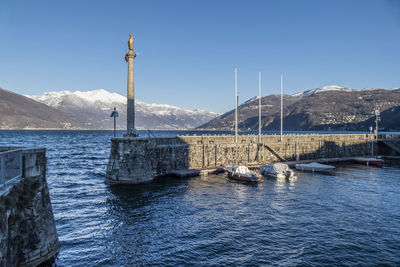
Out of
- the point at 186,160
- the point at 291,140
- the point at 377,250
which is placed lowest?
the point at 377,250

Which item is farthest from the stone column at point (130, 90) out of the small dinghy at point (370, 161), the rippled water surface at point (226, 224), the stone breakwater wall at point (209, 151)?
the small dinghy at point (370, 161)

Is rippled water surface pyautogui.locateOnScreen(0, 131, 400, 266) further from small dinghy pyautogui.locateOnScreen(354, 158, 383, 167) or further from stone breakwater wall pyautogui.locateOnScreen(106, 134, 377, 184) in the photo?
small dinghy pyautogui.locateOnScreen(354, 158, 383, 167)

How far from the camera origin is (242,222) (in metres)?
21.5

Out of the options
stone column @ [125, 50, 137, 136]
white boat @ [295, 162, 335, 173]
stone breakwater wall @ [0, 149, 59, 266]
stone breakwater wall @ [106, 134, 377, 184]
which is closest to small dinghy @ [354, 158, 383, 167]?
stone breakwater wall @ [106, 134, 377, 184]

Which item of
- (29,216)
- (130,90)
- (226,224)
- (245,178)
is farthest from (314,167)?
(29,216)

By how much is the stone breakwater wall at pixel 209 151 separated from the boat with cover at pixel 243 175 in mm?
8116

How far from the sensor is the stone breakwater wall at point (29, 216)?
10.1 m

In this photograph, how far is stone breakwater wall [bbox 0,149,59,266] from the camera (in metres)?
10.1

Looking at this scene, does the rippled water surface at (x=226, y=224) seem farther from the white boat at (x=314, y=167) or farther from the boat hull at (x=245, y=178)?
the white boat at (x=314, y=167)

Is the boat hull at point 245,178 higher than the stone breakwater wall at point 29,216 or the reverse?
the reverse

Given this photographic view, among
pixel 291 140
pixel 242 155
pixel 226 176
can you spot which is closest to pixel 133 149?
pixel 226 176

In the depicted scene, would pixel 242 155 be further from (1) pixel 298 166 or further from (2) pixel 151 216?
(2) pixel 151 216

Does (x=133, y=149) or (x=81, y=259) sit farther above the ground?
(x=133, y=149)

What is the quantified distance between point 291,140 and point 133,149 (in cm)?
3864
